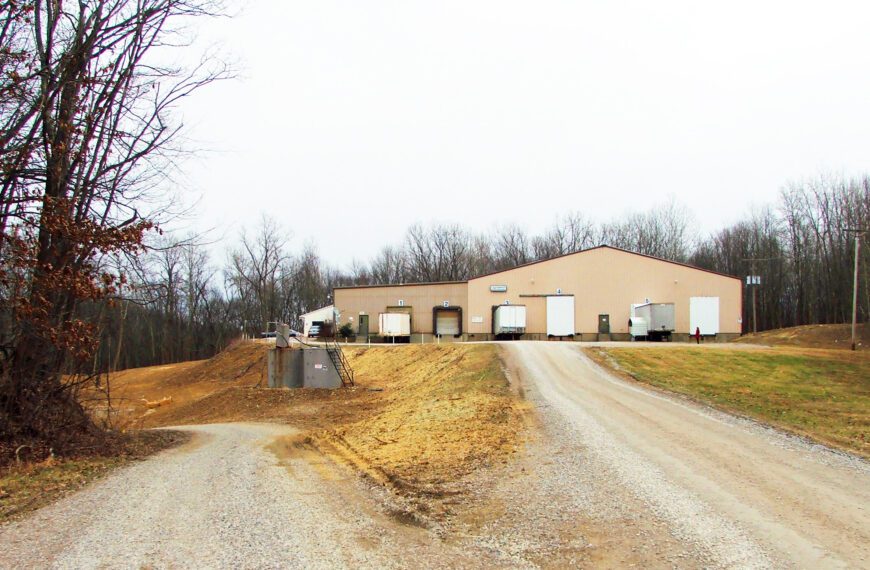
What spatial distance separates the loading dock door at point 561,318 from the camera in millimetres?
44625

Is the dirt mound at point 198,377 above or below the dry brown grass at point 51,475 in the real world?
below

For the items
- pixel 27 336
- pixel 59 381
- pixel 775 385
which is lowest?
pixel 775 385

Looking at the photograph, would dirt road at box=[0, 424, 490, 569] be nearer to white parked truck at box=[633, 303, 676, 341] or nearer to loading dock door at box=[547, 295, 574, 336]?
white parked truck at box=[633, 303, 676, 341]

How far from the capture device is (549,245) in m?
80.7

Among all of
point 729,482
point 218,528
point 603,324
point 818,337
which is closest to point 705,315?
point 603,324

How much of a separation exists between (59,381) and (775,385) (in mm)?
21797

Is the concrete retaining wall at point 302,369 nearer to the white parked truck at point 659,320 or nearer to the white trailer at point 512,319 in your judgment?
the white trailer at point 512,319

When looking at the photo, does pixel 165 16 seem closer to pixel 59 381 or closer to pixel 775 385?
pixel 59 381

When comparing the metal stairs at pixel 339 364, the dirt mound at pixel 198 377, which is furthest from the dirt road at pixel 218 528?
the dirt mound at pixel 198 377

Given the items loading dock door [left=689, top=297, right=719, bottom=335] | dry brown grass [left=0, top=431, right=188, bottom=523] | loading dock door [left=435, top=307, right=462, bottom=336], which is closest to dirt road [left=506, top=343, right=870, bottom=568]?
dry brown grass [left=0, top=431, right=188, bottom=523]

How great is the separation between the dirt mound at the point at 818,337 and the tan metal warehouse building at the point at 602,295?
326 cm

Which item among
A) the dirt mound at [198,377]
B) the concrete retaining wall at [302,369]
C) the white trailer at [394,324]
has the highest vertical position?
the white trailer at [394,324]

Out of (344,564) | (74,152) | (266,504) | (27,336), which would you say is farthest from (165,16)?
(344,564)

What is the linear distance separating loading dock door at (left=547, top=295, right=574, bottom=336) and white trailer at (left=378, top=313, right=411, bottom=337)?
12.3 meters
